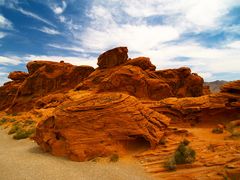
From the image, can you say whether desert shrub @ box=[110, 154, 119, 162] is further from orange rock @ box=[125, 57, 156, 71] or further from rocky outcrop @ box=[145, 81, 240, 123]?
orange rock @ box=[125, 57, 156, 71]

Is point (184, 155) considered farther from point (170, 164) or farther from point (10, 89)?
point (10, 89)

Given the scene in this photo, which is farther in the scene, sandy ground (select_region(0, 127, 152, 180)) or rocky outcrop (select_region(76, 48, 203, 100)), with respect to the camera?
rocky outcrop (select_region(76, 48, 203, 100))

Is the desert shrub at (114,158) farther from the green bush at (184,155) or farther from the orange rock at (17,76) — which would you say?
the orange rock at (17,76)

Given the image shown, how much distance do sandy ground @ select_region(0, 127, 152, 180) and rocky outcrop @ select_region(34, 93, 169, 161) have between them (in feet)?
3.30

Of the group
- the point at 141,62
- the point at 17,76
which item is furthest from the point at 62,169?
the point at 17,76

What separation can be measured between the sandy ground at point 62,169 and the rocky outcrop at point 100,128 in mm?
1007

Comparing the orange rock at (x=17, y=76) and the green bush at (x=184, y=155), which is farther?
the orange rock at (x=17, y=76)

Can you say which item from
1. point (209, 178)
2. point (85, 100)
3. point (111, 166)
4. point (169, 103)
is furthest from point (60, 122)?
point (169, 103)

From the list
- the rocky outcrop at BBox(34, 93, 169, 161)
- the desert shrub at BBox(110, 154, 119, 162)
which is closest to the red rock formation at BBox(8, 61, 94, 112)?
the rocky outcrop at BBox(34, 93, 169, 161)

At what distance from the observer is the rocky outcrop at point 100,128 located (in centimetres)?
1538

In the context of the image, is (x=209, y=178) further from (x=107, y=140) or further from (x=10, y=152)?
(x=10, y=152)

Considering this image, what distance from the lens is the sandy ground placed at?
40.4 ft

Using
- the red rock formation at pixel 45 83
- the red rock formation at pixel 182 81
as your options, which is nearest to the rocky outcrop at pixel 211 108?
the red rock formation at pixel 182 81

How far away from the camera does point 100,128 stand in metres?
15.9
